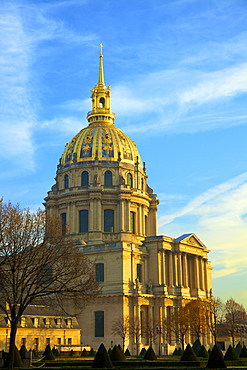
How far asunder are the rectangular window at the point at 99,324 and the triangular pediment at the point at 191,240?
18.0 metres

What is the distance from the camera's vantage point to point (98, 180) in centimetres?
9575

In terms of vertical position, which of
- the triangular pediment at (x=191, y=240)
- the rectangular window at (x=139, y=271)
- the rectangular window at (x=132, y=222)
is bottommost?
the rectangular window at (x=139, y=271)

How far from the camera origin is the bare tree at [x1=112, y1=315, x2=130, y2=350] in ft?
253

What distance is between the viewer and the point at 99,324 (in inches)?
3250

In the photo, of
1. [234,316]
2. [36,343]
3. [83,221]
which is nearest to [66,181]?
[83,221]

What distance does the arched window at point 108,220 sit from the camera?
306 feet

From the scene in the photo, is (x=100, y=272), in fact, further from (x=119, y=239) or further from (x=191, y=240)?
(x=191, y=240)

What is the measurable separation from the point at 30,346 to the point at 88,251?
72.1 feet

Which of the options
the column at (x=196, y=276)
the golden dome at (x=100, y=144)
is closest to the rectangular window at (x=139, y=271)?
the column at (x=196, y=276)

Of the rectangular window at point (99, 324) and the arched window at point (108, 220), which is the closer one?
the rectangular window at point (99, 324)

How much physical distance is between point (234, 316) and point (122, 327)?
3798cm

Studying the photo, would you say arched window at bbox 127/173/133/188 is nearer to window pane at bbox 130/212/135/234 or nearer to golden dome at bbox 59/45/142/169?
golden dome at bbox 59/45/142/169

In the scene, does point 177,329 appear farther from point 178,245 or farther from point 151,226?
point 151,226

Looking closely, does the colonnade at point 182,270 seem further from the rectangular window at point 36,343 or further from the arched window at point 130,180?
the rectangular window at point 36,343
